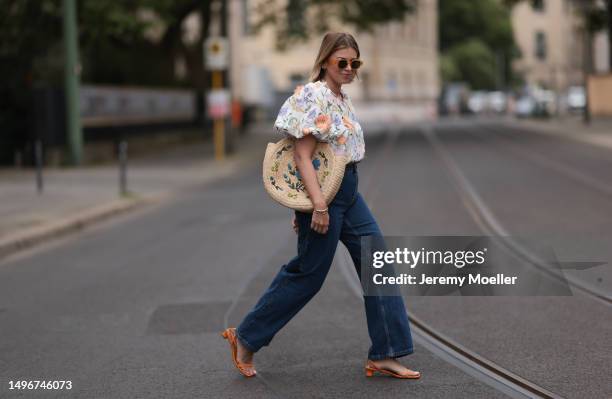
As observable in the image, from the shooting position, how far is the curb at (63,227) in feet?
34.4

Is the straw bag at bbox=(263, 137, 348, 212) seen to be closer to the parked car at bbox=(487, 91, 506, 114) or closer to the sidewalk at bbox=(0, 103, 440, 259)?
the sidewalk at bbox=(0, 103, 440, 259)

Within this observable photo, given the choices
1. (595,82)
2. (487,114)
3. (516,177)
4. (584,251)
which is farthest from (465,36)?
(584,251)

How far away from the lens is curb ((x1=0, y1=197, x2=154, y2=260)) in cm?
1048

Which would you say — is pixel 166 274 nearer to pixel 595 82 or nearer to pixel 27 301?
pixel 27 301

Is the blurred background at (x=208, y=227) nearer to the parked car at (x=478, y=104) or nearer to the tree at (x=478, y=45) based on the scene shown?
the parked car at (x=478, y=104)

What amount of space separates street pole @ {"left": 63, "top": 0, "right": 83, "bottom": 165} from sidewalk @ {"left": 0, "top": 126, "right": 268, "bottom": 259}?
55cm

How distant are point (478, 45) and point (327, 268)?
89.2 metres

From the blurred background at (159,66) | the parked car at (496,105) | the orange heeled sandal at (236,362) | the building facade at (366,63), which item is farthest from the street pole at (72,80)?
the parked car at (496,105)

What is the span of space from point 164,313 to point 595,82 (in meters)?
40.1

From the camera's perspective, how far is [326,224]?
15.7 ft

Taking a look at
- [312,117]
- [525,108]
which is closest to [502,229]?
[312,117]

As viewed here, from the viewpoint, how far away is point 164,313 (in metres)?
6.94

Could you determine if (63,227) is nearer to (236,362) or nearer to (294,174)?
(236,362)

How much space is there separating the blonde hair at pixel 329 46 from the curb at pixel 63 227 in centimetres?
618
